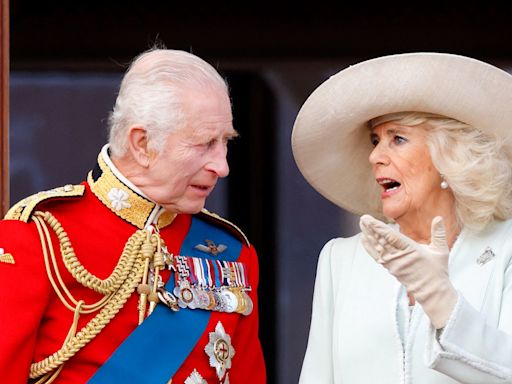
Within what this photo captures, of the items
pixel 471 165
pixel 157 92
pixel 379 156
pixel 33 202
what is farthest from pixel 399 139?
pixel 33 202

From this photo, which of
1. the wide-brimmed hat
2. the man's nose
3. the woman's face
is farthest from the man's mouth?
the man's nose

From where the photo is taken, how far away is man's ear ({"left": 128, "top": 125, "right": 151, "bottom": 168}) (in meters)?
3.40

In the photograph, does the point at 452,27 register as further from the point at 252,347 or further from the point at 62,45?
the point at 252,347

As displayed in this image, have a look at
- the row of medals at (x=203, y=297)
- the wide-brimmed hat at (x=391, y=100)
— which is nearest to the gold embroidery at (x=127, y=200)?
the row of medals at (x=203, y=297)

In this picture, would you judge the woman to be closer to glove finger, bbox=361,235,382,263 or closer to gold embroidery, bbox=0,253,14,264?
glove finger, bbox=361,235,382,263

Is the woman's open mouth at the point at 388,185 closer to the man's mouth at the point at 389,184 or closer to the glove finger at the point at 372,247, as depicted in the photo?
the man's mouth at the point at 389,184

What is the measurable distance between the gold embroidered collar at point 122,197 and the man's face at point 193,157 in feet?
0.09

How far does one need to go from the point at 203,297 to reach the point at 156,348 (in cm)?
17

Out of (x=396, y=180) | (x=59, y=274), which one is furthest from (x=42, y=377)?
(x=396, y=180)

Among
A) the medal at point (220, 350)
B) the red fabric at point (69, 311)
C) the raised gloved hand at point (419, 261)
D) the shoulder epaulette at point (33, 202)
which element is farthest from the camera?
the medal at point (220, 350)

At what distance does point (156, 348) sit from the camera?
336cm

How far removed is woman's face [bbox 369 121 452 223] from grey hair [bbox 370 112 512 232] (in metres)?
0.02

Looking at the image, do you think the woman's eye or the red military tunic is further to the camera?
the woman's eye

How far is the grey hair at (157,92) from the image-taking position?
11.1 feet
